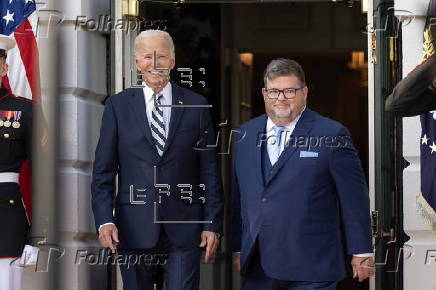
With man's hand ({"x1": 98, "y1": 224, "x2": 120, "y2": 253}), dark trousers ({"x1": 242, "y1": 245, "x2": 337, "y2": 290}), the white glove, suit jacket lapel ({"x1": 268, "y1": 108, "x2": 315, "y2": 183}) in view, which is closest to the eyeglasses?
suit jacket lapel ({"x1": 268, "y1": 108, "x2": 315, "y2": 183})

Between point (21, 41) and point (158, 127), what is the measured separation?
1.18 m

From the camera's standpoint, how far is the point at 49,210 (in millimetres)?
2457

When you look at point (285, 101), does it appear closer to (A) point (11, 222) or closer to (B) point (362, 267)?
(B) point (362, 267)

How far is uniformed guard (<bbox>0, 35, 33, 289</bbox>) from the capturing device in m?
5.54

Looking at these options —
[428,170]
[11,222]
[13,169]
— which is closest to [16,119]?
[13,169]

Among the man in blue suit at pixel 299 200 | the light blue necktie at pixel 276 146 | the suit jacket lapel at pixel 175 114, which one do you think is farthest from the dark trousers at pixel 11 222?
the light blue necktie at pixel 276 146

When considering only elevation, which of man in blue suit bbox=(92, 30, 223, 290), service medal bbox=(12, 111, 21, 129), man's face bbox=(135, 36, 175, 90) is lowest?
man in blue suit bbox=(92, 30, 223, 290)

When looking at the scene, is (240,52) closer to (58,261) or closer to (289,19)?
(289,19)

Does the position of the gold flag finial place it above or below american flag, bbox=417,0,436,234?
above

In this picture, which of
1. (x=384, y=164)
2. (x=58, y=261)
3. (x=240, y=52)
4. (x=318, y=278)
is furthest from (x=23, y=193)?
(x=240, y=52)

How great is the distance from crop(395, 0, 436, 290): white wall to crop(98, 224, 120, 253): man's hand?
1.87m

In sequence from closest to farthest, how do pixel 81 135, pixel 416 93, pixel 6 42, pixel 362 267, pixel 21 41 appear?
pixel 416 93
pixel 362 267
pixel 6 42
pixel 21 41
pixel 81 135

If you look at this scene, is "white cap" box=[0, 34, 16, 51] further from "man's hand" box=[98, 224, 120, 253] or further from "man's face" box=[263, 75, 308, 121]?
"man's face" box=[263, 75, 308, 121]

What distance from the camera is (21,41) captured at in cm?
618
